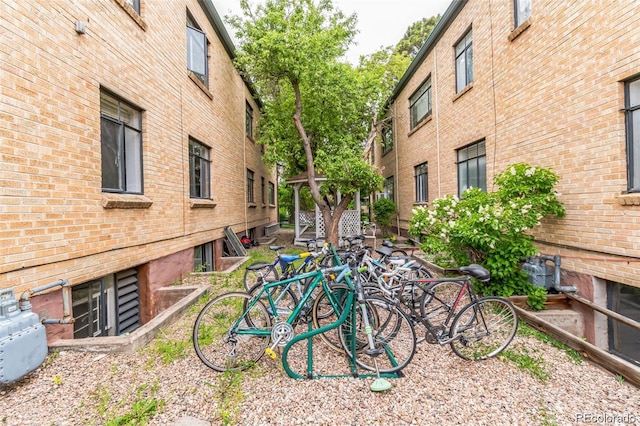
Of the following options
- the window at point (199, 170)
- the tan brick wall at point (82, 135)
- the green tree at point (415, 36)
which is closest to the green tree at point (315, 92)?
the tan brick wall at point (82, 135)

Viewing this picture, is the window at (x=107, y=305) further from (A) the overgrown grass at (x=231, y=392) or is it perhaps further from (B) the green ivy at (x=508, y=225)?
(B) the green ivy at (x=508, y=225)

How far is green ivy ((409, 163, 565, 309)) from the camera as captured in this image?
15.0ft

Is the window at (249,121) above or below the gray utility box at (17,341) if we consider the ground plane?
above

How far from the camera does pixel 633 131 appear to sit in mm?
3881

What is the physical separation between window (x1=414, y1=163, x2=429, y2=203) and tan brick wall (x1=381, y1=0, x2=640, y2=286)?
3.54 meters

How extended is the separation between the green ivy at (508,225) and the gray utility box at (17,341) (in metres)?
5.42

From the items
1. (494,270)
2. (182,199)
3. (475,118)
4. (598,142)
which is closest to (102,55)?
(182,199)

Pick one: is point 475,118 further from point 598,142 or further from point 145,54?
point 145,54

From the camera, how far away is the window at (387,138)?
50.0 ft

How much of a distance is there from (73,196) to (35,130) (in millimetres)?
822

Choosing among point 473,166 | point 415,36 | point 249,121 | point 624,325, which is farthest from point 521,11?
point 415,36

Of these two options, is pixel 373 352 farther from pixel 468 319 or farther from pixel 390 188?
pixel 390 188

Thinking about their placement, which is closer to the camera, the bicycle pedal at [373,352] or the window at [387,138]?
the bicycle pedal at [373,352]

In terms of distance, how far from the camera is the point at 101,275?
408cm
